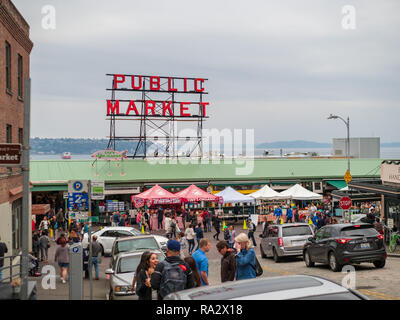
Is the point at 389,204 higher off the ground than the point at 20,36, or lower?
lower

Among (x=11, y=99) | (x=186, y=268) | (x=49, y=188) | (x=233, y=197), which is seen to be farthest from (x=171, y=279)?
(x=49, y=188)

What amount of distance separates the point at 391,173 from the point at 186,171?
2146cm

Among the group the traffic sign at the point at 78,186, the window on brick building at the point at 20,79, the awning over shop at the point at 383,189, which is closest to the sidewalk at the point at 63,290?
the traffic sign at the point at 78,186

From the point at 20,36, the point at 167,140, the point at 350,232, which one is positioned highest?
the point at 20,36

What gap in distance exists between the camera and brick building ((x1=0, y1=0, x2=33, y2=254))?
1980 centimetres

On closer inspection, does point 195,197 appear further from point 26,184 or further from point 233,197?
point 26,184

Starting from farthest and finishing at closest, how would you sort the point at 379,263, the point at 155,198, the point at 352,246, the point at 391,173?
1. the point at 155,198
2. the point at 391,173
3. the point at 379,263
4. the point at 352,246

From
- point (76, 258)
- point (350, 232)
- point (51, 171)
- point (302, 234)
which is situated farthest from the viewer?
point (51, 171)

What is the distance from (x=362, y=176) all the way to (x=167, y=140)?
62.5ft

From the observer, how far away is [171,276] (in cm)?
812

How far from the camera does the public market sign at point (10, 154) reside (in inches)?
342

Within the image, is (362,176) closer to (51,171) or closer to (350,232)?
(51,171)

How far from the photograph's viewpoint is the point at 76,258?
12.1 m

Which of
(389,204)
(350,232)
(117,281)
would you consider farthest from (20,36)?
(389,204)
